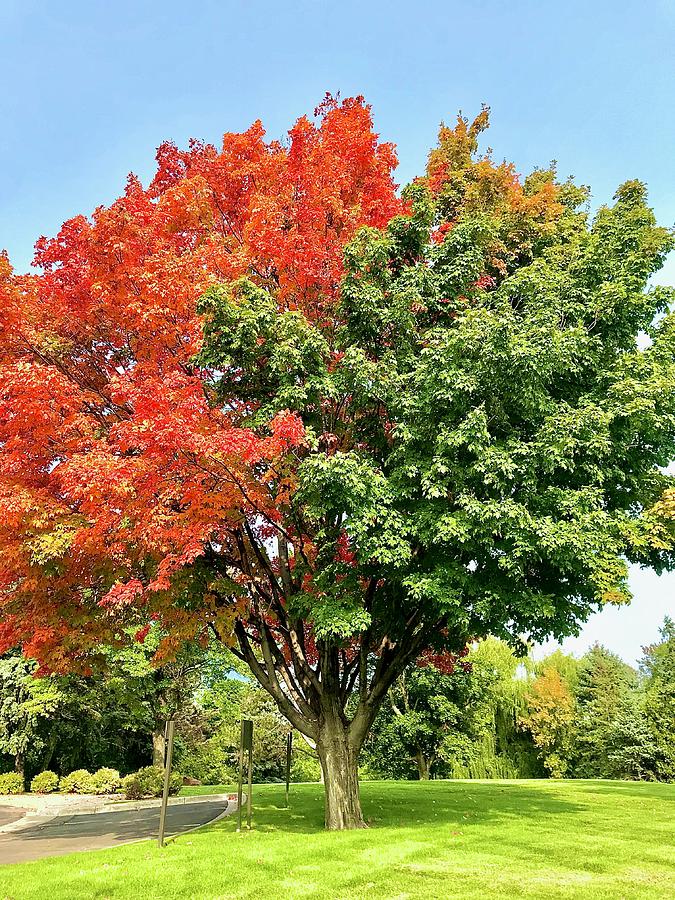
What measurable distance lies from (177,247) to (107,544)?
6.30 m

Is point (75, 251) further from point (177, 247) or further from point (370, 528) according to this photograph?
point (370, 528)

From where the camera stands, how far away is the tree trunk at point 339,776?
10828 millimetres

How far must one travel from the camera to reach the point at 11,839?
12.5m

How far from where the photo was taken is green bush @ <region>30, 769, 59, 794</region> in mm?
23078

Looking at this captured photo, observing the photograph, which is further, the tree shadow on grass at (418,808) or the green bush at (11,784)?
the green bush at (11,784)

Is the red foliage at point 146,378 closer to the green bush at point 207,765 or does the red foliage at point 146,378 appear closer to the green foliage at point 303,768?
the green bush at point 207,765

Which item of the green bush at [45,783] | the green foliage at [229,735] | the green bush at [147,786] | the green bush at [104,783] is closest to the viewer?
the green bush at [147,786]

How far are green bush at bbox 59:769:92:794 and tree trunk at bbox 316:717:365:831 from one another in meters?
15.4

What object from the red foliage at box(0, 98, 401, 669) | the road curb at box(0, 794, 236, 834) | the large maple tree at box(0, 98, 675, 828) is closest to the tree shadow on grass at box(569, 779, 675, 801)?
the large maple tree at box(0, 98, 675, 828)

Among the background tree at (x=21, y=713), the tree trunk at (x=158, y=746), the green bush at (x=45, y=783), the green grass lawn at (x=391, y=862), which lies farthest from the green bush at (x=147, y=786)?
the green grass lawn at (x=391, y=862)

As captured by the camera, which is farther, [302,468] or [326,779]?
[326,779]

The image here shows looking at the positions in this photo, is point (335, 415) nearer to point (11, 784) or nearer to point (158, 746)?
point (158, 746)

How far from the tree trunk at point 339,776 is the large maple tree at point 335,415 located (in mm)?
52

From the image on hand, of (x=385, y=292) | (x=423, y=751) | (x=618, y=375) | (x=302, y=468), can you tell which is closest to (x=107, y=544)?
(x=302, y=468)
